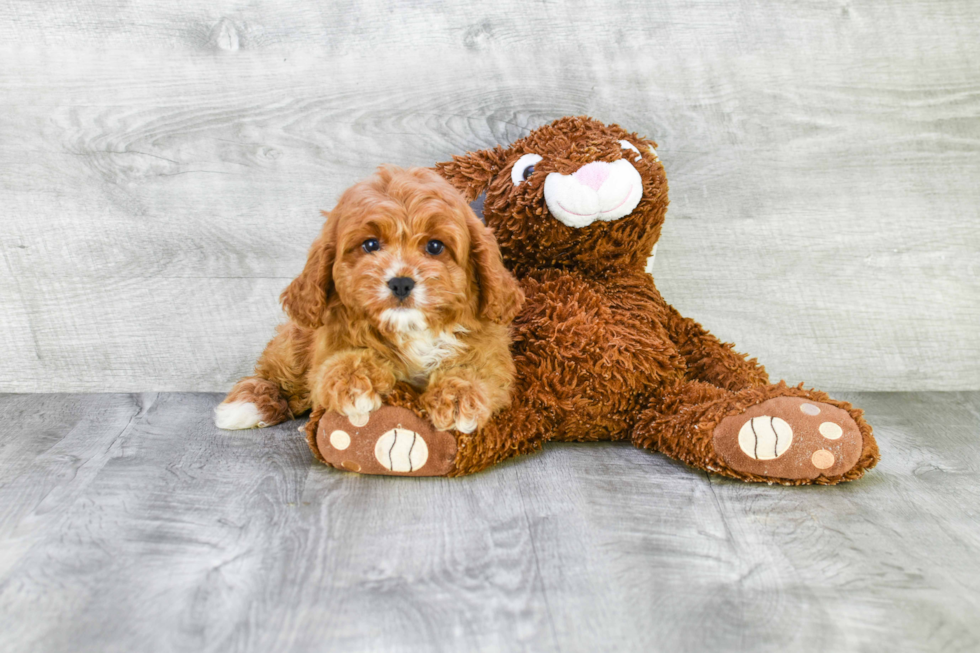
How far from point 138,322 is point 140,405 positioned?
10.5 inches

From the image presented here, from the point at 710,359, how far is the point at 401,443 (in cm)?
87

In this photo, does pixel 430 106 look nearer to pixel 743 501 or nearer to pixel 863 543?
pixel 743 501

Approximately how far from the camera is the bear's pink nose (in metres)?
1.69

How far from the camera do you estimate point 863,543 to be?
4.33ft

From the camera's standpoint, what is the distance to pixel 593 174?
1.70 meters

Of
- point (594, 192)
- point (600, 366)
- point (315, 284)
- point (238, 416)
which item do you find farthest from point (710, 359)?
point (238, 416)

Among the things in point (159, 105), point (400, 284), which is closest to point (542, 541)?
point (400, 284)

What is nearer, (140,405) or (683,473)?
(683,473)

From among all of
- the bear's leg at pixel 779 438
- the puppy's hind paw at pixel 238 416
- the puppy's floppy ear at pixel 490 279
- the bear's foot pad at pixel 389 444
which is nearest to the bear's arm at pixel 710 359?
the bear's leg at pixel 779 438

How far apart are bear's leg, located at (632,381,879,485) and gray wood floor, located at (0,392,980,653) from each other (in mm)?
46

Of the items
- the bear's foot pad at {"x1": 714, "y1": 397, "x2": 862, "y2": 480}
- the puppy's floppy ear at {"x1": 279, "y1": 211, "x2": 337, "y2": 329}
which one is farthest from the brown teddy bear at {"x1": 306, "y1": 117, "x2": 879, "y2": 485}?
the puppy's floppy ear at {"x1": 279, "y1": 211, "x2": 337, "y2": 329}

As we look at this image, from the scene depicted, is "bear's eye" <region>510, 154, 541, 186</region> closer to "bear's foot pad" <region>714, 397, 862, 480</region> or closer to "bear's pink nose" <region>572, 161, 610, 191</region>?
"bear's pink nose" <region>572, 161, 610, 191</region>

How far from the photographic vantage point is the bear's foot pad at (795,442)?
4.99 feet

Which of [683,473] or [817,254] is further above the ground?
[817,254]
